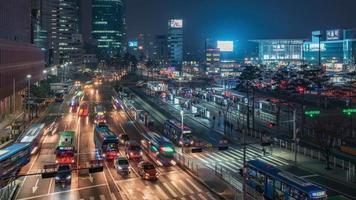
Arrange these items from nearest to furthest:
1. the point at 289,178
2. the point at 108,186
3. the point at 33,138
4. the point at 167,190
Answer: the point at 289,178 < the point at 167,190 < the point at 108,186 < the point at 33,138

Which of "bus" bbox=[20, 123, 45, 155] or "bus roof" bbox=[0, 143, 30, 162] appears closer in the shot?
"bus roof" bbox=[0, 143, 30, 162]

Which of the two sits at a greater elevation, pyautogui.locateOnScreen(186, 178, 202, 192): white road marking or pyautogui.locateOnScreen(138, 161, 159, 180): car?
pyautogui.locateOnScreen(138, 161, 159, 180): car

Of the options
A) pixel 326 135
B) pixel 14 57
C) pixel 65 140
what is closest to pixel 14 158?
pixel 65 140

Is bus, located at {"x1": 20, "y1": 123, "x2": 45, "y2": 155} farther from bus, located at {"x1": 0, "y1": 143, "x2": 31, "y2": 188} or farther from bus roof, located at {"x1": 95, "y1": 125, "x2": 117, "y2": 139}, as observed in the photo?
bus roof, located at {"x1": 95, "y1": 125, "x2": 117, "y2": 139}

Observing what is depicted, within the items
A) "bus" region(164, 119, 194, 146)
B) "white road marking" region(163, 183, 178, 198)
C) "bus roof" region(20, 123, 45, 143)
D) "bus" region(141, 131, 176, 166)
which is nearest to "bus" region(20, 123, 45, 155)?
"bus roof" region(20, 123, 45, 143)

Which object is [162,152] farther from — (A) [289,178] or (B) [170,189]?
(A) [289,178]

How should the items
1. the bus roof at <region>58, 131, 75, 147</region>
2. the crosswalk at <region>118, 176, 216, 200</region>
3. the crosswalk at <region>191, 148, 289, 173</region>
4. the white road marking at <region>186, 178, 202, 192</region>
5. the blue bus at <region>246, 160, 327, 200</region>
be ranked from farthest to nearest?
the bus roof at <region>58, 131, 75, 147</region>, the crosswalk at <region>191, 148, 289, 173</region>, the white road marking at <region>186, 178, 202, 192</region>, the crosswalk at <region>118, 176, 216, 200</region>, the blue bus at <region>246, 160, 327, 200</region>

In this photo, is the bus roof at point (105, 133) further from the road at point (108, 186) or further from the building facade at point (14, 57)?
the building facade at point (14, 57)
